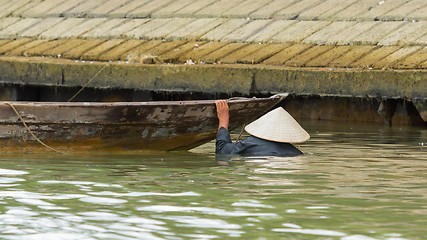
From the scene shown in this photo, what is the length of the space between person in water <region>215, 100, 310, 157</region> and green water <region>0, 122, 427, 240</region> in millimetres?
195

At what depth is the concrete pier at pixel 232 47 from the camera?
13.5 meters

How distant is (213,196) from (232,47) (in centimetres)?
739

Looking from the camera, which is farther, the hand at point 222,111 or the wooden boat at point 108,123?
the hand at point 222,111

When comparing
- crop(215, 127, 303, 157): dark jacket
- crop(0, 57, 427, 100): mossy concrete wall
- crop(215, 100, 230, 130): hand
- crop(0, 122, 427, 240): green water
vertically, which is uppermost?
crop(0, 57, 427, 100): mossy concrete wall

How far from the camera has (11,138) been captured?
1105 cm

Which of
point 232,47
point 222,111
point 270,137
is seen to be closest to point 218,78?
point 232,47

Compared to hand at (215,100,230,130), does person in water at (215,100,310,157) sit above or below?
below

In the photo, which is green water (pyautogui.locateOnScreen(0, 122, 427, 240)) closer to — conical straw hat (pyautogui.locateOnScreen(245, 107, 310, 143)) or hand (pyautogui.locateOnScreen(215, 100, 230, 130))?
conical straw hat (pyautogui.locateOnScreen(245, 107, 310, 143))

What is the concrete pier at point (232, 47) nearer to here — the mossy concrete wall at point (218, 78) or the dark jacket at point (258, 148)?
the mossy concrete wall at point (218, 78)

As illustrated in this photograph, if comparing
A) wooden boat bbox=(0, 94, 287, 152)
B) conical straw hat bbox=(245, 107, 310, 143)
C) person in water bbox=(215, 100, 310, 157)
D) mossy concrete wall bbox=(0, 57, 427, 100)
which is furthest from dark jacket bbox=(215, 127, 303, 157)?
mossy concrete wall bbox=(0, 57, 427, 100)

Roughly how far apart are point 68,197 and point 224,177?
1736mm

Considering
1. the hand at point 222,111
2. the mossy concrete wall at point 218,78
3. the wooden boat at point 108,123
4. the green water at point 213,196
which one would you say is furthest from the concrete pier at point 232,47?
the hand at point 222,111

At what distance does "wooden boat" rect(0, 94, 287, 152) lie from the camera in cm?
1098

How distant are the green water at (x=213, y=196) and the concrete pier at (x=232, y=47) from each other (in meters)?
2.08
